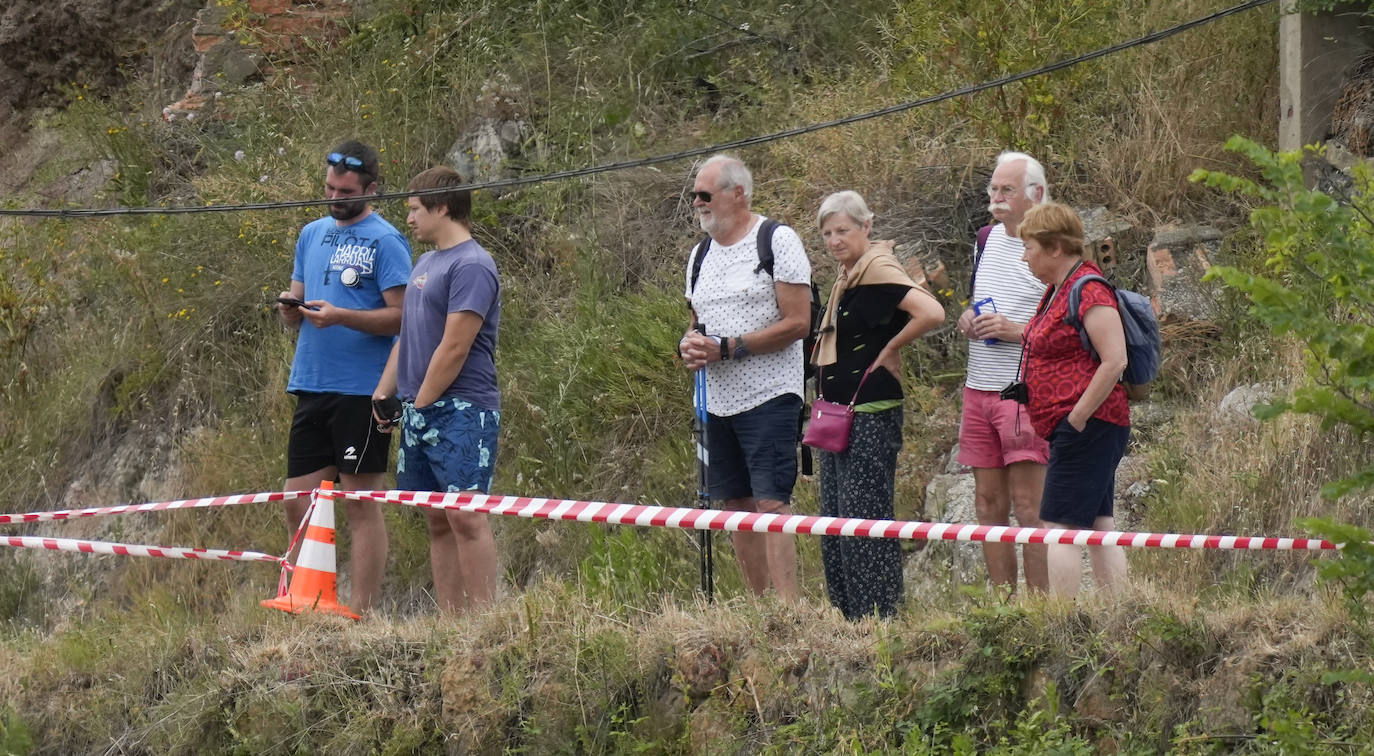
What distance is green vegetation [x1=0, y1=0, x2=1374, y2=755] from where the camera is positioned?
469cm

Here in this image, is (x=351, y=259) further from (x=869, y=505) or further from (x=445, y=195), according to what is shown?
(x=869, y=505)

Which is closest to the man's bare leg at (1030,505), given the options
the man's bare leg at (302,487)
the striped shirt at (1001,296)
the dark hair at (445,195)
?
the striped shirt at (1001,296)

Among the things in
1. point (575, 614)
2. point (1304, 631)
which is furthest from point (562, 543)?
point (1304, 631)

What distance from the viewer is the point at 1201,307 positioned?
7992mm

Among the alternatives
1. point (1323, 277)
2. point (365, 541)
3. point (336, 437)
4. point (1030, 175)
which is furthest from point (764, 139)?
point (1323, 277)

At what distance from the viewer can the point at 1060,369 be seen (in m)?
5.35

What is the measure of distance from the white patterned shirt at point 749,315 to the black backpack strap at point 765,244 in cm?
2

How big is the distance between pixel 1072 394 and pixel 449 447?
2.36 meters

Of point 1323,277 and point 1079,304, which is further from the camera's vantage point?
point 1079,304

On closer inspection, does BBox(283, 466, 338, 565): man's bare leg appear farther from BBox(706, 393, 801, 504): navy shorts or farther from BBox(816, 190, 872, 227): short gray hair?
BBox(816, 190, 872, 227): short gray hair

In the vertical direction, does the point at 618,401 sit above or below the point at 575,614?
above

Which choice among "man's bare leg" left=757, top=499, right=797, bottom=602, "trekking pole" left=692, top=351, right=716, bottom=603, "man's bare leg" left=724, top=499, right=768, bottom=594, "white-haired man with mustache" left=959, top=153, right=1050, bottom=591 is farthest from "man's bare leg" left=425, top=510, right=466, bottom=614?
"white-haired man with mustache" left=959, top=153, right=1050, bottom=591

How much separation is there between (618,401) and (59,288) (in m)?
5.40

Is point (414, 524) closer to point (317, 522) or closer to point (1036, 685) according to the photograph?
point (317, 522)
